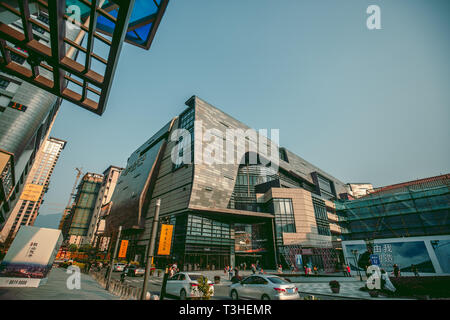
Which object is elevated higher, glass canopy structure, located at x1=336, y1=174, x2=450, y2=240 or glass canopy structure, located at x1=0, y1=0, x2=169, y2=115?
glass canopy structure, located at x1=336, y1=174, x2=450, y2=240

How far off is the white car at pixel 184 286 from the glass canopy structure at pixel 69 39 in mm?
10179

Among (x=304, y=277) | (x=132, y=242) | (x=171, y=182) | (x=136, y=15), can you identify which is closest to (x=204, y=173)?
(x=171, y=182)

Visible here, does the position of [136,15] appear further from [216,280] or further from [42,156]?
[42,156]

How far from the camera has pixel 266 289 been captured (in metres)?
9.60

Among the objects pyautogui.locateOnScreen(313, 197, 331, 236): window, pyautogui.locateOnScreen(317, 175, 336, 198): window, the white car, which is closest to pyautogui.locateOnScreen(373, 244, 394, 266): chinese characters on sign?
pyautogui.locateOnScreen(313, 197, 331, 236): window

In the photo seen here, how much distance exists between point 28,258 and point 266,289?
13554 millimetres

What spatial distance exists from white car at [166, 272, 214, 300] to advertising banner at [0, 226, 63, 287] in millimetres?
7531

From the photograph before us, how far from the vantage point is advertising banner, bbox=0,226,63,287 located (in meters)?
10.7

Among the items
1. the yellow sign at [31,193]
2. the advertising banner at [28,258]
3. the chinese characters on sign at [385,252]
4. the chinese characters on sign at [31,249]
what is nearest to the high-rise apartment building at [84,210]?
the yellow sign at [31,193]

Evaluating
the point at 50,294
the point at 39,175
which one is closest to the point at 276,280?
the point at 50,294

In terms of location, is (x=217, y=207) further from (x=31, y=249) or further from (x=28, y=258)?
(x=28, y=258)

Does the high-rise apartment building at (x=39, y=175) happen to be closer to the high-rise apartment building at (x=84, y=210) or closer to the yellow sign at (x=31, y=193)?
the high-rise apartment building at (x=84, y=210)

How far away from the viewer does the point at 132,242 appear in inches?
1850
